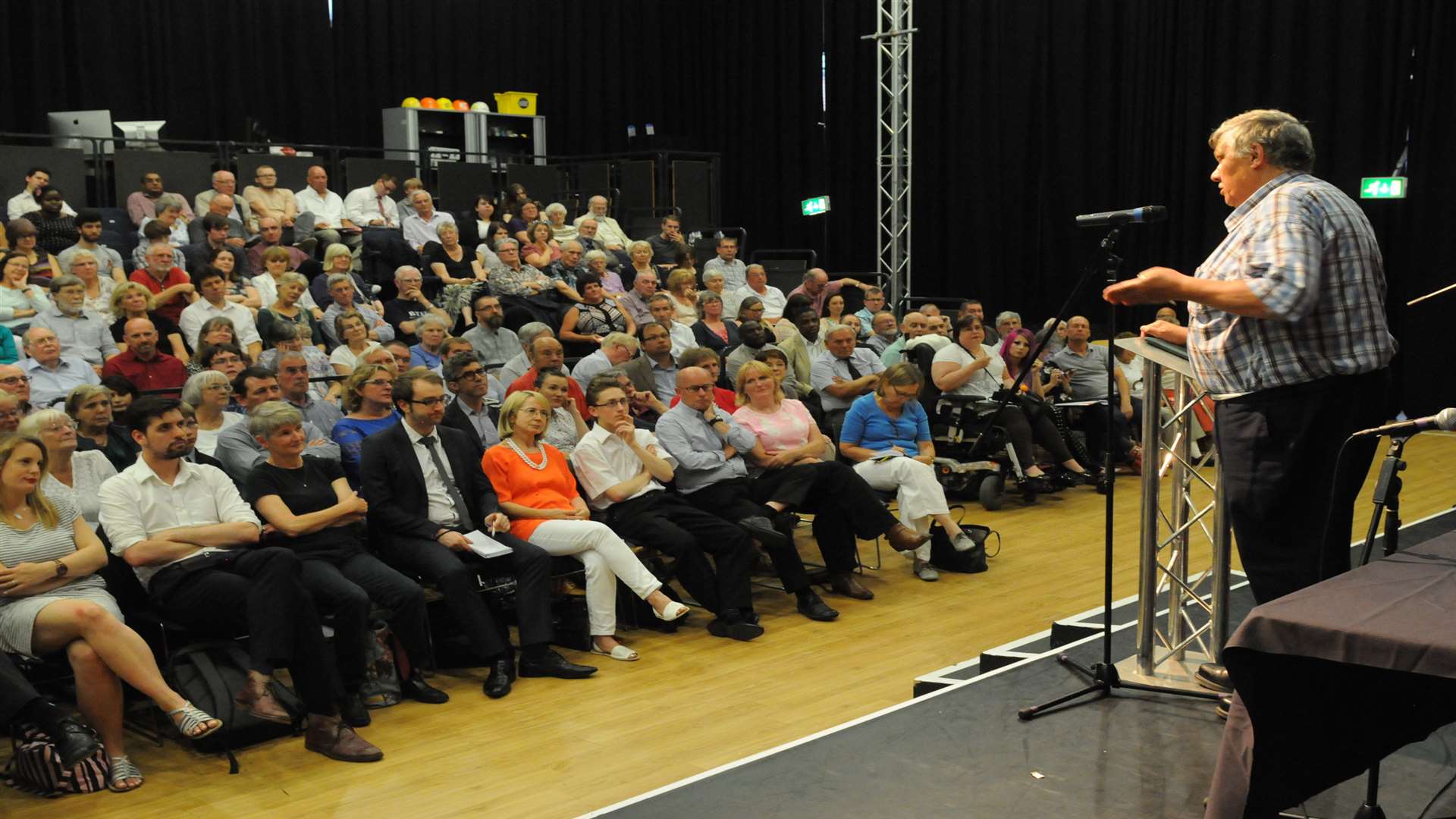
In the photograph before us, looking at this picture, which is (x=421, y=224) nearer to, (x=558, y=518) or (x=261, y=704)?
(x=558, y=518)

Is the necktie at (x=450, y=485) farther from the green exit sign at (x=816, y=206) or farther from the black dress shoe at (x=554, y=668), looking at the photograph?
the green exit sign at (x=816, y=206)

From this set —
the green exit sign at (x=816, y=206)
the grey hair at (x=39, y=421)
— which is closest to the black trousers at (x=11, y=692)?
the grey hair at (x=39, y=421)

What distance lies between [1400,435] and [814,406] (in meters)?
4.95

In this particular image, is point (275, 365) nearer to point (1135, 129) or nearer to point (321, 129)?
point (321, 129)

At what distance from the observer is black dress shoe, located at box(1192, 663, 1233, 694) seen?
2.90 m

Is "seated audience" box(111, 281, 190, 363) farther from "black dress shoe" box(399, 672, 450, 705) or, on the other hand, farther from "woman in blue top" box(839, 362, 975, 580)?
"woman in blue top" box(839, 362, 975, 580)

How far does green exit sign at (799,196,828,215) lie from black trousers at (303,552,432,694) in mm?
8487

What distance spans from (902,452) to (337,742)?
301cm

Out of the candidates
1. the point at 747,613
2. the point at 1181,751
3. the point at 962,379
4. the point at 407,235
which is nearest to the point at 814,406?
the point at 962,379

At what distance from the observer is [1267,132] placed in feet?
7.97

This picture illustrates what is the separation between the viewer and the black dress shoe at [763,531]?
5035 mm

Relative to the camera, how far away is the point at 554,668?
174 inches

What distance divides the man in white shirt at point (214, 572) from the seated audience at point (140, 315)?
7.39ft

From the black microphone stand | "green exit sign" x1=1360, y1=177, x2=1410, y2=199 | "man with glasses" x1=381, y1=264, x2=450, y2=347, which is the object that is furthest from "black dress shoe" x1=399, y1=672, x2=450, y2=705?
"green exit sign" x1=1360, y1=177, x2=1410, y2=199
